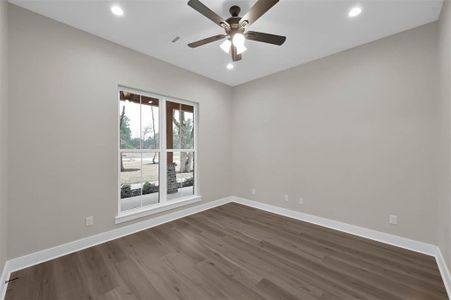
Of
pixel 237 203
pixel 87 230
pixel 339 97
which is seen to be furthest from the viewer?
pixel 237 203

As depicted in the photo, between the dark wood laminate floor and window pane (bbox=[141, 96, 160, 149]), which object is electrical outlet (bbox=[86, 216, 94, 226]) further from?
window pane (bbox=[141, 96, 160, 149])

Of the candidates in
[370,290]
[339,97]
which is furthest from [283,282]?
[339,97]

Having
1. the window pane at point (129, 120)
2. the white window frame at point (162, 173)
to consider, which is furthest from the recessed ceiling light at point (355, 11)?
the window pane at point (129, 120)

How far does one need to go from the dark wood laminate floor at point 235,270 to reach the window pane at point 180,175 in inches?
38.9

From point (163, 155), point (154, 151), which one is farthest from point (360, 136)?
point (154, 151)

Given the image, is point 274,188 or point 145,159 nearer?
point 145,159

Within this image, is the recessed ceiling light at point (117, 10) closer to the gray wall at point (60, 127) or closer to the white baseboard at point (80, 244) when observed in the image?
the gray wall at point (60, 127)

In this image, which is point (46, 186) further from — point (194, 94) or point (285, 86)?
point (285, 86)

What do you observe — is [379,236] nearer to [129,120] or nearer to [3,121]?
[129,120]

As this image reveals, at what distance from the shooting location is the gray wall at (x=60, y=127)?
2.09 meters

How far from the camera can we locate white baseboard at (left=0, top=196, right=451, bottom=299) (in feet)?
6.56

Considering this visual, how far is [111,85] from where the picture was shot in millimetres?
2787

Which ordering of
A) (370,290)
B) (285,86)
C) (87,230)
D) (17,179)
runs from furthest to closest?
(285,86) → (87,230) → (17,179) → (370,290)

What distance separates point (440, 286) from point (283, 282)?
5.08 ft
